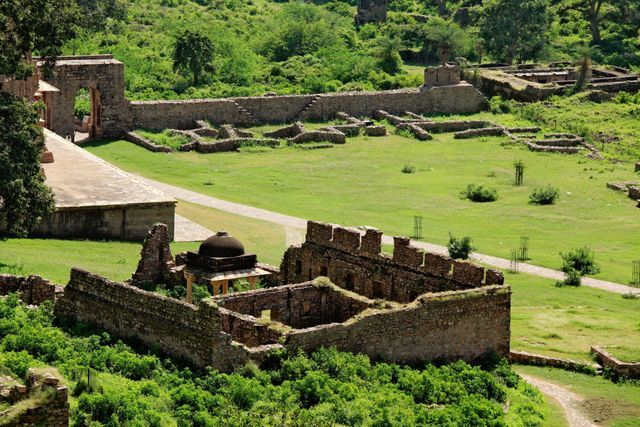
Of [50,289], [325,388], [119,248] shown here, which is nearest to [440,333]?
[325,388]

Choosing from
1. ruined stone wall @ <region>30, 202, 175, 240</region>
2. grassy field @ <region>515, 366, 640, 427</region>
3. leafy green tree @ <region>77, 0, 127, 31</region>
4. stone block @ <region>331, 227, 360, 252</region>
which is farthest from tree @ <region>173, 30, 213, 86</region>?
grassy field @ <region>515, 366, 640, 427</region>

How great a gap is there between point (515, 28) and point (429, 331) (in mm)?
64950

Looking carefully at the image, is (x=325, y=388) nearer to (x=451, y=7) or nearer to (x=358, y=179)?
(x=358, y=179)

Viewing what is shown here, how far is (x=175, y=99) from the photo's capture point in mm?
82562

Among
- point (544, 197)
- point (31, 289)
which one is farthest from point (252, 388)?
point (544, 197)

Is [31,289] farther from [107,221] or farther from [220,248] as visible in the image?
[107,221]

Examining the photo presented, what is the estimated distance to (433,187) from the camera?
6969 cm

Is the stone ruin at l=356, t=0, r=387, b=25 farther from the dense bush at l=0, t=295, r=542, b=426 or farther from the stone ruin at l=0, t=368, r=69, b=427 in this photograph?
the stone ruin at l=0, t=368, r=69, b=427

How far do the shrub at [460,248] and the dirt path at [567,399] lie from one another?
11832 mm

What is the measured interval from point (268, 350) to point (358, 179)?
34.4 metres

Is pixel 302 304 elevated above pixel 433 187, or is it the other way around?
pixel 302 304

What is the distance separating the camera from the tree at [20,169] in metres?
46.5

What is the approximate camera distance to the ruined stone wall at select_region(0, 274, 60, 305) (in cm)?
4059

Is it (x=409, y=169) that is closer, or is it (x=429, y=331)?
(x=429, y=331)
